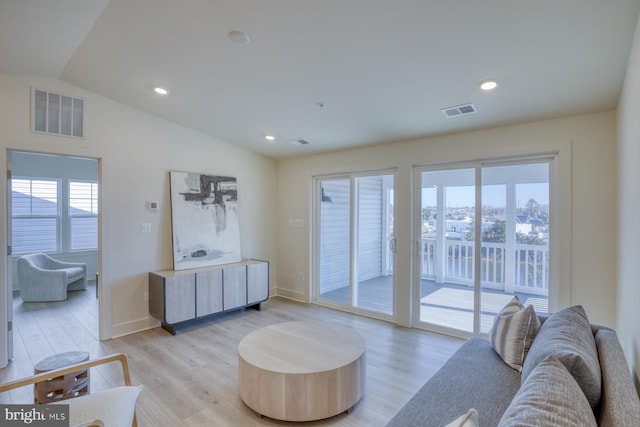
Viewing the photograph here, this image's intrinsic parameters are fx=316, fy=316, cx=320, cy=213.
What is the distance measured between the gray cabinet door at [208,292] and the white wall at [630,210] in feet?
12.7

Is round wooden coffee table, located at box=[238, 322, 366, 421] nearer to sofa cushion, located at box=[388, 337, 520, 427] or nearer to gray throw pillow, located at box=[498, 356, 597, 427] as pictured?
sofa cushion, located at box=[388, 337, 520, 427]

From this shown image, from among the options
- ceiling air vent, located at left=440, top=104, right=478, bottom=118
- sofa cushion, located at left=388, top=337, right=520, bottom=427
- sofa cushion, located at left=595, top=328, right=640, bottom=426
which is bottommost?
sofa cushion, located at left=388, top=337, right=520, bottom=427

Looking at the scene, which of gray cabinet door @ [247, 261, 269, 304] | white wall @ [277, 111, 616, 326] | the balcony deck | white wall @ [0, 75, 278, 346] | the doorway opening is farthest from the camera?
the doorway opening

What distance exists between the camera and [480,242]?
3510mm

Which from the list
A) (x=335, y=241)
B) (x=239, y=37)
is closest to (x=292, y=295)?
(x=335, y=241)

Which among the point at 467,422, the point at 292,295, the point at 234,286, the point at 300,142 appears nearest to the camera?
the point at 467,422

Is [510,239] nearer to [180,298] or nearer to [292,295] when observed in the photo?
[292,295]

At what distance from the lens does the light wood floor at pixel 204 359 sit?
2.27 meters

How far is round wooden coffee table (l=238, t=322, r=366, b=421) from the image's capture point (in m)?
2.09

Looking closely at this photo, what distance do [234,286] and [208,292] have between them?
382mm

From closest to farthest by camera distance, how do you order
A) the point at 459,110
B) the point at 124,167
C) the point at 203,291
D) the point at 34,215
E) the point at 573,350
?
1. the point at 573,350
2. the point at 459,110
3. the point at 124,167
4. the point at 203,291
5. the point at 34,215

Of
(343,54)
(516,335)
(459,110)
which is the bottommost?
(516,335)

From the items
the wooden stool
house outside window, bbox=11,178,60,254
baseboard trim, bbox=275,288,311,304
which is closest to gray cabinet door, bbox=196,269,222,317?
baseboard trim, bbox=275,288,311,304

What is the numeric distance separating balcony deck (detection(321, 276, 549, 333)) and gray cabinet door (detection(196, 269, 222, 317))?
184 centimetres
